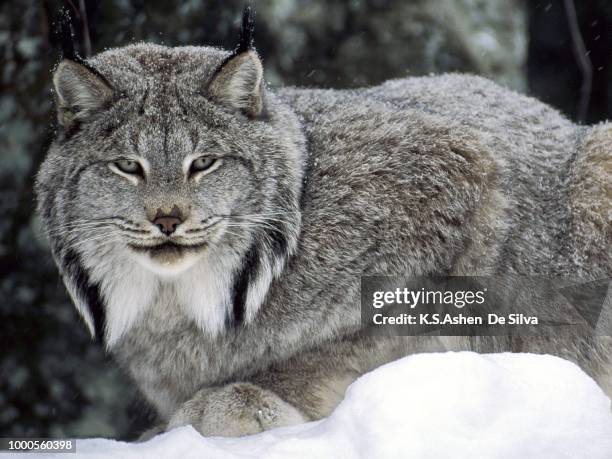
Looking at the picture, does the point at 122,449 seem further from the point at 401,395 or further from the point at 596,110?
the point at 596,110

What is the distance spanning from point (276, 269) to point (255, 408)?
55cm

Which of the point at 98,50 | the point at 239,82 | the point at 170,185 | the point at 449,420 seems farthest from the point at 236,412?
the point at 98,50

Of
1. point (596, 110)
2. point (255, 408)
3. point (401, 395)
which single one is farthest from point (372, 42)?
point (401, 395)

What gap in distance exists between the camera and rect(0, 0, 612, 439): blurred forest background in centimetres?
520

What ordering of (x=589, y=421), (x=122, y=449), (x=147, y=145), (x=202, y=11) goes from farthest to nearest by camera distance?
(x=202, y=11) < (x=147, y=145) < (x=122, y=449) < (x=589, y=421)

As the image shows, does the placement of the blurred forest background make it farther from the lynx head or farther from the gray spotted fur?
the lynx head

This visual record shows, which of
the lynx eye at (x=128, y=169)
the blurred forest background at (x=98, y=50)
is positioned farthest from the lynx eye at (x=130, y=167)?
the blurred forest background at (x=98, y=50)

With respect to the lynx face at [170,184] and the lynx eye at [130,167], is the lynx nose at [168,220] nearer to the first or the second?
the lynx face at [170,184]

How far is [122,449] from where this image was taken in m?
2.67

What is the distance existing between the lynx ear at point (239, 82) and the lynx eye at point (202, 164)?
0.87ft

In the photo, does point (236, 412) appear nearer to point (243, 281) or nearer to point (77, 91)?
point (243, 281)

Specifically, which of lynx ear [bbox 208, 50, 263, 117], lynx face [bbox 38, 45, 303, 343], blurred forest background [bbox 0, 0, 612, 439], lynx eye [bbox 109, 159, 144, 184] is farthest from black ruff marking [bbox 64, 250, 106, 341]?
blurred forest background [bbox 0, 0, 612, 439]

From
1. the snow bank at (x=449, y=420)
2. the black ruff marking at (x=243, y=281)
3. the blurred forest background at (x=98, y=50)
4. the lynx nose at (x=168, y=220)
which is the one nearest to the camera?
the snow bank at (x=449, y=420)

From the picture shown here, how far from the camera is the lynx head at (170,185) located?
319cm
